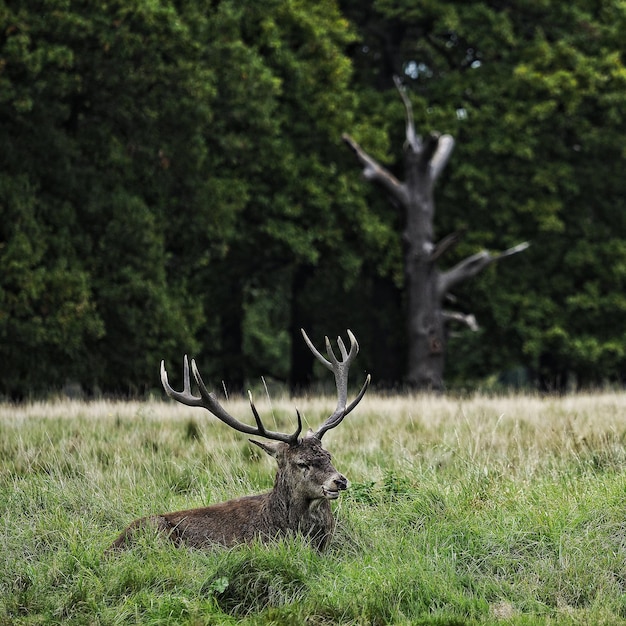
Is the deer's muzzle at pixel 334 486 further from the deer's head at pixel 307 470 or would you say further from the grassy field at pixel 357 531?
the grassy field at pixel 357 531

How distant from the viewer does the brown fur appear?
601 cm

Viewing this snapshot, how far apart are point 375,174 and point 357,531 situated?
12822 mm

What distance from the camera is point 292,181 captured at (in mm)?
19625

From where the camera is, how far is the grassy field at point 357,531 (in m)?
A: 5.39

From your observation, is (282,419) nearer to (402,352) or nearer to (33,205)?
(33,205)

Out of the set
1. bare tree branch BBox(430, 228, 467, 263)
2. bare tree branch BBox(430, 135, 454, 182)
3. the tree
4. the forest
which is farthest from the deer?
the tree

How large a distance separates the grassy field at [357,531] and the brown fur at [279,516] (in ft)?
0.48

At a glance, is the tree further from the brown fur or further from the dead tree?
the brown fur

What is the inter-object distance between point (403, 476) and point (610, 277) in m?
14.9

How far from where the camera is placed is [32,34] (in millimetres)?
15844

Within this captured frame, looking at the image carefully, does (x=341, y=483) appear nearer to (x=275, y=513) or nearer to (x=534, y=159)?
(x=275, y=513)

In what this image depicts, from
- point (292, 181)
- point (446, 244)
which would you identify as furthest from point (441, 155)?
point (292, 181)

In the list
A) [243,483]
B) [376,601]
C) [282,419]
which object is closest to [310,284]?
[282,419]

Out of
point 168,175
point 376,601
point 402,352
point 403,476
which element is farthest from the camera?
point 402,352
